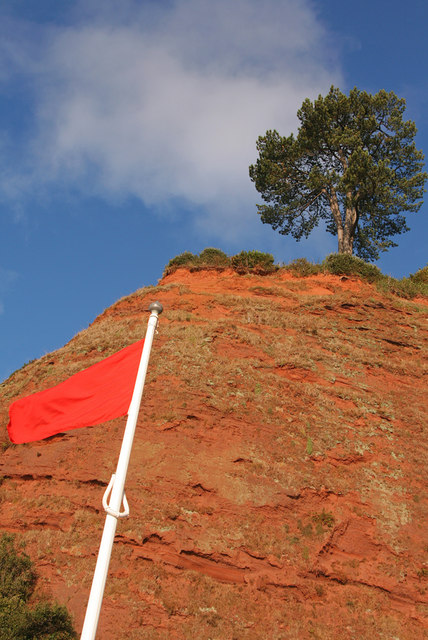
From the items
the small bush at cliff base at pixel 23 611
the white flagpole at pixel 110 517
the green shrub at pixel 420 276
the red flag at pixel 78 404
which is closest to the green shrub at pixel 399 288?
the green shrub at pixel 420 276

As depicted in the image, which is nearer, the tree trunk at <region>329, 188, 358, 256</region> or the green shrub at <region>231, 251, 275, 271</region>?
the green shrub at <region>231, 251, 275, 271</region>

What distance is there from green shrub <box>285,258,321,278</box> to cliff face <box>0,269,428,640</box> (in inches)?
244

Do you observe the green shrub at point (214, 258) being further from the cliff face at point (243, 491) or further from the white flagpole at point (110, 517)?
the white flagpole at point (110, 517)

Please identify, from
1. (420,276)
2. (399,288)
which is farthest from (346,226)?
(399,288)

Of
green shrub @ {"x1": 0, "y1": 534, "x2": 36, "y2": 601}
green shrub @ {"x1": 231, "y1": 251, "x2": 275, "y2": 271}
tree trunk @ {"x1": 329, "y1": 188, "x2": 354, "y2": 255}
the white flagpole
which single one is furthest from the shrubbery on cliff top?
the white flagpole

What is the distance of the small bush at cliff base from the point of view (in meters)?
7.50

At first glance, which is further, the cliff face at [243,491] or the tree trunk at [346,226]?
the tree trunk at [346,226]

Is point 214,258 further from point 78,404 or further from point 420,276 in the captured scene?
point 78,404

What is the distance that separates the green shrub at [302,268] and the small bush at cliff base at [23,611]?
1682 centimetres

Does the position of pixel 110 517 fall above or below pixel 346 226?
below

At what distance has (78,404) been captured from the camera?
7012mm

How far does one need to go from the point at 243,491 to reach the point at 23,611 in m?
4.84

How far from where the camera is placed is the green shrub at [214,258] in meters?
23.5

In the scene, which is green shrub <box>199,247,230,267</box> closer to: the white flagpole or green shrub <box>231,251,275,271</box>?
green shrub <box>231,251,275,271</box>
